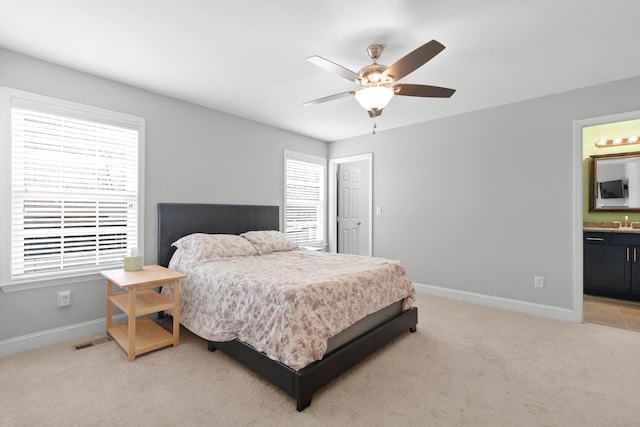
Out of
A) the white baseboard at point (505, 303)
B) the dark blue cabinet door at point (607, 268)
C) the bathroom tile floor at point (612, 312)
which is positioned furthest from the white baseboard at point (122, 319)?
the dark blue cabinet door at point (607, 268)

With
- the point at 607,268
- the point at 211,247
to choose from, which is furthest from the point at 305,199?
the point at 607,268

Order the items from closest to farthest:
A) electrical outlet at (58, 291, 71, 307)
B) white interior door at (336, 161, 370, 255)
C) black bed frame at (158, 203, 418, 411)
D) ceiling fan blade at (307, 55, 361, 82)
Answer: black bed frame at (158, 203, 418, 411) < ceiling fan blade at (307, 55, 361, 82) < electrical outlet at (58, 291, 71, 307) < white interior door at (336, 161, 370, 255)

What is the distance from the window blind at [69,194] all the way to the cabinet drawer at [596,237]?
5774 mm

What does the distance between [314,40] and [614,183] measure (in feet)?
15.6

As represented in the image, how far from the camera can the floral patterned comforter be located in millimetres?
1904

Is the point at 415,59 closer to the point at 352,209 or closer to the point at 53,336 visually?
the point at 53,336

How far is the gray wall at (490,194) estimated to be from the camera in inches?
130

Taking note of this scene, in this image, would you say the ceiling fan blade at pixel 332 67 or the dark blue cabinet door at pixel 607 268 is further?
the dark blue cabinet door at pixel 607 268

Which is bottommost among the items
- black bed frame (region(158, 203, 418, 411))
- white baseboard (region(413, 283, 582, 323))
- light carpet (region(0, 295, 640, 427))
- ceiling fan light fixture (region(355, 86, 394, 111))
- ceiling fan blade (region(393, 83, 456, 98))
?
light carpet (region(0, 295, 640, 427))

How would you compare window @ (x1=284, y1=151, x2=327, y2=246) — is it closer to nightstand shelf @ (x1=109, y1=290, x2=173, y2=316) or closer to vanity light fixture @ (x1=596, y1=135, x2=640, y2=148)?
nightstand shelf @ (x1=109, y1=290, x2=173, y2=316)

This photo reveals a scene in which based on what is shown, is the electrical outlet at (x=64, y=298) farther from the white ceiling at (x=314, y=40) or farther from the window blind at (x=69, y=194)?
the white ceiling at (x=314, y=40)

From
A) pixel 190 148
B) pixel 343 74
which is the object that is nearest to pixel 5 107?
pixel 190 148

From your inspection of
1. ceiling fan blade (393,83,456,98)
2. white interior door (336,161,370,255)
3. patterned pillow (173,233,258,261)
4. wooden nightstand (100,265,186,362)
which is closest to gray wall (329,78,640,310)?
white interior door (336,161,370,255)

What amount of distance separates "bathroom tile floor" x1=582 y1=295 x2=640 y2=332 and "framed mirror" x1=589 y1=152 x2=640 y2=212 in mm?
1308
